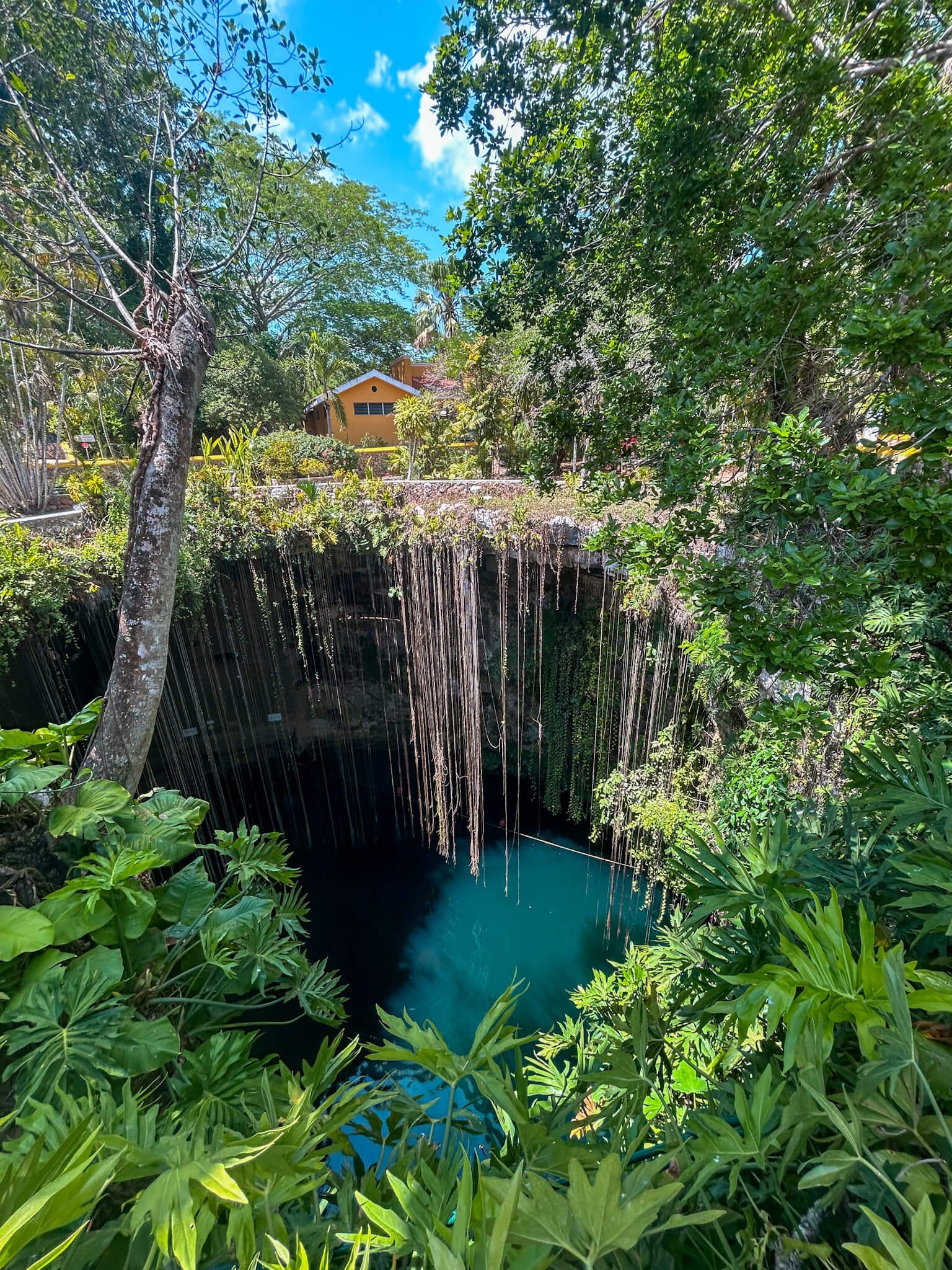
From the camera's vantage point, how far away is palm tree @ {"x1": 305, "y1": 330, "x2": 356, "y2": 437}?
8039 millimetres

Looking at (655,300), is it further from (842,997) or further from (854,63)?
(842,997)

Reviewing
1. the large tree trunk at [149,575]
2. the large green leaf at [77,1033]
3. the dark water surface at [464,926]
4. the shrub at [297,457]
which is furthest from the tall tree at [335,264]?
the large green leaf at [77,1033]

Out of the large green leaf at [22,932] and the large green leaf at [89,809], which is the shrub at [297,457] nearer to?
the large green leaf at [89,809]

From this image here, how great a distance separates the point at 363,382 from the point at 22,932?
399 inches

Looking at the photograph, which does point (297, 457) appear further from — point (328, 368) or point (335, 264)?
point (335, 264)

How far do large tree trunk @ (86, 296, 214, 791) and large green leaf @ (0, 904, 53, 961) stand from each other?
1096 millimetres

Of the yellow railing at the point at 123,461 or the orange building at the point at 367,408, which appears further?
the orange building at the point at 367,408

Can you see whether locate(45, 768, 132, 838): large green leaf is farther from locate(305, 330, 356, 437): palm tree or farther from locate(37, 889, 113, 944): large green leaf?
locate(305, 330, 356, 437): palm tree

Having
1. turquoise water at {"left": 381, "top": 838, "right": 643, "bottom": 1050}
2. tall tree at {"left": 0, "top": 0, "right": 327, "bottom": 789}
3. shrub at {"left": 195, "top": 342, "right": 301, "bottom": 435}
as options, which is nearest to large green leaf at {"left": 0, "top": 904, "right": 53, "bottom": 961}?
tall tree at {"left": 0, "top": 0, "right": 327, "bottom": 789}

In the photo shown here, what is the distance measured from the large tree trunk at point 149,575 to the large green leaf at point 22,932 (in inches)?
43.2

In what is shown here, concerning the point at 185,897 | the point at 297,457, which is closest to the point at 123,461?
the point at 297,457

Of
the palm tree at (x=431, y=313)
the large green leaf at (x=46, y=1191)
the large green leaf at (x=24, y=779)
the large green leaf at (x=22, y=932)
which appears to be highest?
the palm tree at (x=431, y=313)

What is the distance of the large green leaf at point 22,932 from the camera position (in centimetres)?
86

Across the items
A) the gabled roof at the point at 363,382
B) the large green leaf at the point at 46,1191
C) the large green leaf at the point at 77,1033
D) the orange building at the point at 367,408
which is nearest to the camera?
the large green leaf at the point at 46,1191
